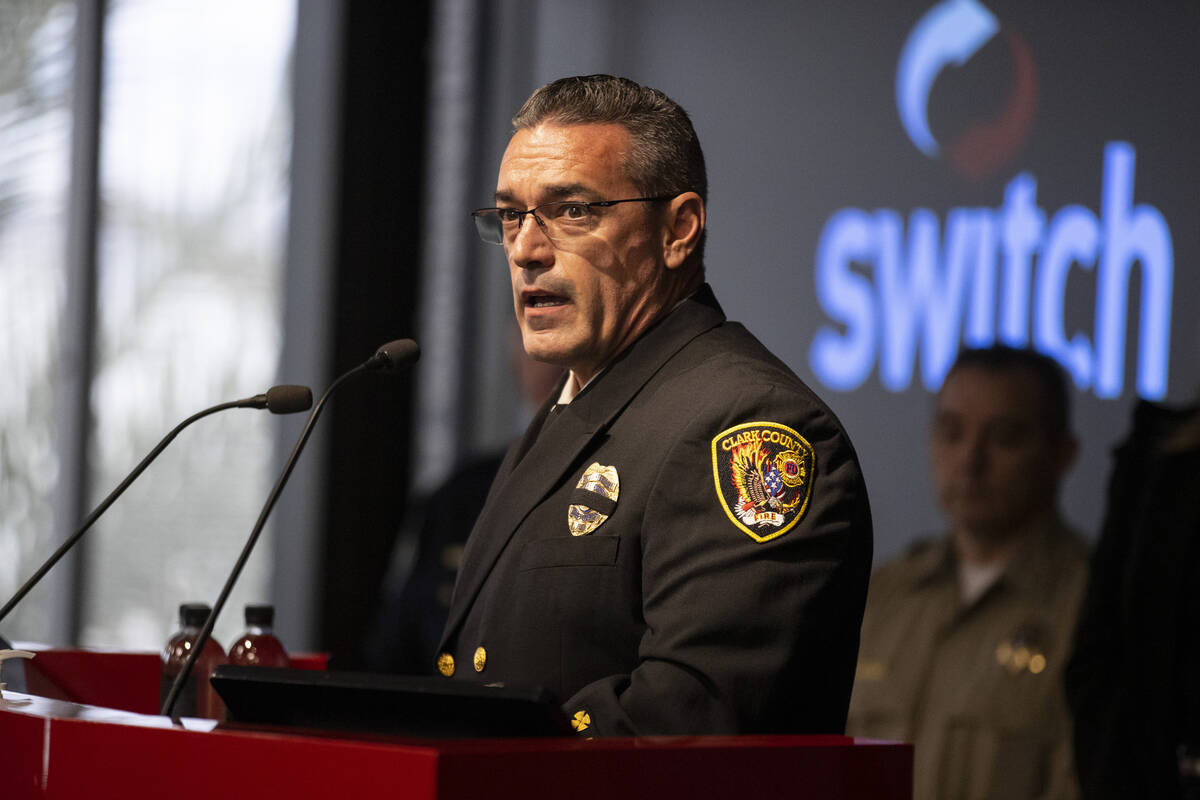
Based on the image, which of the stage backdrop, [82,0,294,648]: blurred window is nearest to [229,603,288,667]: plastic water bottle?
the stage backdrop

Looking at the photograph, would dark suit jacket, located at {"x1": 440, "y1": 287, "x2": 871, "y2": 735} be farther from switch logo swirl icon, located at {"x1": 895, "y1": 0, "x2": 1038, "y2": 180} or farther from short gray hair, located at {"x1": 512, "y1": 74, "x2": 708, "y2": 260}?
switch logo swirl icon, located at {"x1": 895, "y1": 0, "x2": 1038, "y2": 180}

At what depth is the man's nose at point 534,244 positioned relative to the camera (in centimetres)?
201

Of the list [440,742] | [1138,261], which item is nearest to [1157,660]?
[1138,261]

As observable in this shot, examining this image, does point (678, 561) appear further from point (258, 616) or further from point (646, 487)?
point (258, 616)

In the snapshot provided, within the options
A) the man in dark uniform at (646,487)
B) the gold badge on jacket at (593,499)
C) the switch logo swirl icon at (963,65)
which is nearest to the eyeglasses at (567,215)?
the man in dark uniform at (646,487)

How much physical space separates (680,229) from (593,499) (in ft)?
1.41

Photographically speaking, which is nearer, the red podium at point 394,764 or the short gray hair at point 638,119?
the red podium at point 394,764

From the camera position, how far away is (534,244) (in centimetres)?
201

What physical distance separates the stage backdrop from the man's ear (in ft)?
7.03

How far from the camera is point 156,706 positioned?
2.08 m

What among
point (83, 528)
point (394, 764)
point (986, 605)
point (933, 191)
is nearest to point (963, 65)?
point (933, 191)

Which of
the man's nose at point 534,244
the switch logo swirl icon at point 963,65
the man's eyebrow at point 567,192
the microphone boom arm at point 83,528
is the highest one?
the switch logo swirl icon at point 963,65

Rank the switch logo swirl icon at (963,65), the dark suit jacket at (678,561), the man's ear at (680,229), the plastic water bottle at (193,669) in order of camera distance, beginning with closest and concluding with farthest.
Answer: the dark suit jacket at (678,561) < the plastic water bottle at (193,669) < the man's ear at (680,229) < the switch logo swirl icon at (963,65)

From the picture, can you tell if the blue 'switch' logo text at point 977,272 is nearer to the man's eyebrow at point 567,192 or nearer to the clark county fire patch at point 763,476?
the man's eyebrow at point 567,192
